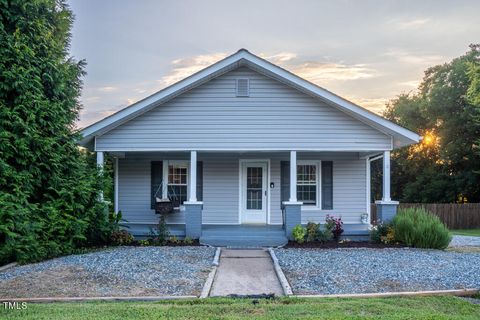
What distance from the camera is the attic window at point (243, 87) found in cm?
1216

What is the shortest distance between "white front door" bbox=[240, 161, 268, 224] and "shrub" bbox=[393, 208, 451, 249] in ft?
13.8

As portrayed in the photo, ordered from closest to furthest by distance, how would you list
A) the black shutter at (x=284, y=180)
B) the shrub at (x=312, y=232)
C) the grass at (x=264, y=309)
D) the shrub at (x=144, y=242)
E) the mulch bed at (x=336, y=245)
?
Result: the grass at (x=264, y=309), the mulch bed at (x=336, y=245), the shrub at (x=144, y=242), the shrub at (x=312, y=232), the black shutter at (x=284, y=180)

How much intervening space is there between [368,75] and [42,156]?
11601mm

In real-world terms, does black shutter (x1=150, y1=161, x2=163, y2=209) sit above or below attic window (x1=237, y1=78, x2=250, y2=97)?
below

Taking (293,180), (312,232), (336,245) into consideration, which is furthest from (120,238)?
(336,245)

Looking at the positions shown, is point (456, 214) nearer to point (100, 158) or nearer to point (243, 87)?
point (243, 87)

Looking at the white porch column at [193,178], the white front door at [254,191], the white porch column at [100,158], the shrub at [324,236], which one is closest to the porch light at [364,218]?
the shrub at [324,236]

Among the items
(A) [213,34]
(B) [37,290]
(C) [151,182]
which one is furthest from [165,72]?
(B) [37,290]

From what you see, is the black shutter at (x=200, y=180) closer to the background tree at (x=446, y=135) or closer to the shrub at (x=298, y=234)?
the shrub at (x=298, y=234)

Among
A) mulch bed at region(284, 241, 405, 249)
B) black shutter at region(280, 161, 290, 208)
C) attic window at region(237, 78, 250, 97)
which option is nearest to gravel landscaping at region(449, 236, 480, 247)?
mulch bed at region(284, 241, 405, 249)

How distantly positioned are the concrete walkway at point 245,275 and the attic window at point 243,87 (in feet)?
14.6

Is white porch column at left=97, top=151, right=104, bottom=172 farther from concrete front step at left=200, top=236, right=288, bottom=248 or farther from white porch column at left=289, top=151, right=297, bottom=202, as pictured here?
white porch column at left=289, top=151, right=297, bottom=202

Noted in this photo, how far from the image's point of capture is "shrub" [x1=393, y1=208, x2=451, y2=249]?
10.8 m

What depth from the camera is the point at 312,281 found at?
7102mm
